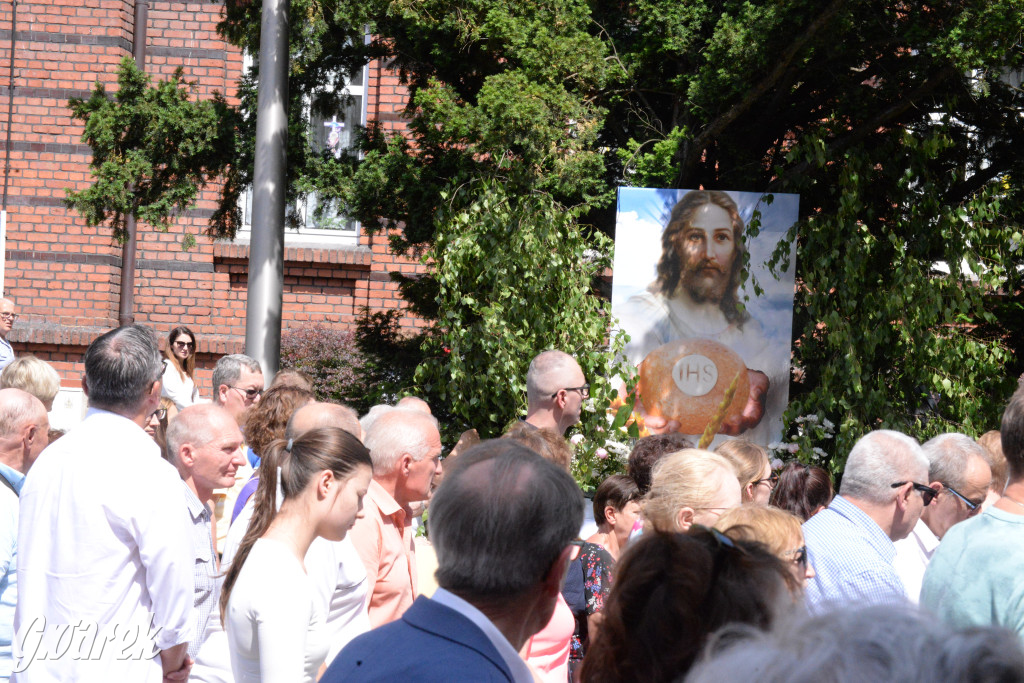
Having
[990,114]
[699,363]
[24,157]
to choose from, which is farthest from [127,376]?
[24,157]

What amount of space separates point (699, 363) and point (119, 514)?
4553 mm

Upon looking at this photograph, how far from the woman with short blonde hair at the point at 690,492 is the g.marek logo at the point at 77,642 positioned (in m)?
1.59

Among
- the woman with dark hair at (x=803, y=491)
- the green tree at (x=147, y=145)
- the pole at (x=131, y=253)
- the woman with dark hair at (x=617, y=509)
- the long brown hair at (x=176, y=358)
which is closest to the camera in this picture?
the woman with dark hair at (x=617, y=509)

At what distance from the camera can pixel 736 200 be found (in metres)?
6.68

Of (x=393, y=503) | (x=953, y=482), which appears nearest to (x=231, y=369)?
(x=393, y=503)

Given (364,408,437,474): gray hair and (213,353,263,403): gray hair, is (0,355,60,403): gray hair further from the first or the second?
(364,408,437,474): gray hair

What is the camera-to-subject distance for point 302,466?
271cm

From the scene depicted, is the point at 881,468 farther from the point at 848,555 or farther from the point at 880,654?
the point at 880,654

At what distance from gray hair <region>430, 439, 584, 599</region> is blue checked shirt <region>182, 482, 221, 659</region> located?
69.9 inches

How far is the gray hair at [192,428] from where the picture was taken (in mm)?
3559

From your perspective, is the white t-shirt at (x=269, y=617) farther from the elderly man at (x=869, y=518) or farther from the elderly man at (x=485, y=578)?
the elderly man at (x=869, y=518)

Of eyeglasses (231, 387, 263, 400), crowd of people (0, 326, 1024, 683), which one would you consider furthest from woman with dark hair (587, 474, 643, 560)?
eyeglasses (231, 387, 263, 400)

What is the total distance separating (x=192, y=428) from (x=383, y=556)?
0.89 m

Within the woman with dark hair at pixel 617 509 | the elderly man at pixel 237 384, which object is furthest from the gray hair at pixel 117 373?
the elderly man at pixel 237 384
